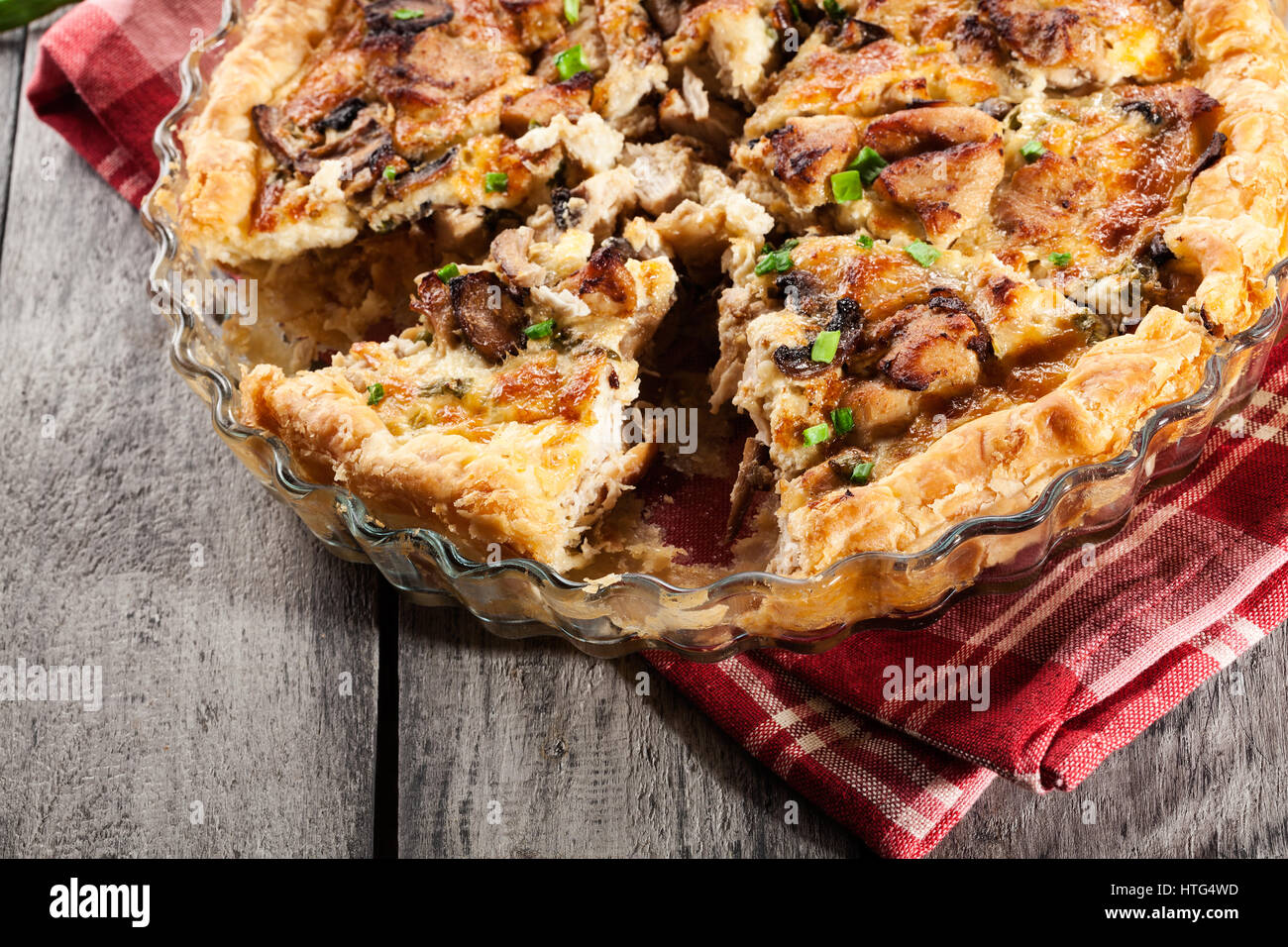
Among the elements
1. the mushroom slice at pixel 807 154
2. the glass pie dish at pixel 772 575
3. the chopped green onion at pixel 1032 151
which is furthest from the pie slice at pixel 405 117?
the chopped green onion at pixel 1032 151

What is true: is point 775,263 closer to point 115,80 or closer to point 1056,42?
point 1056,42

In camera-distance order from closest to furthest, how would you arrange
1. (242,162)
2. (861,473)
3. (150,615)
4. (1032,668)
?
(861,473) < (1032,668) < (150,615) < (242,162)

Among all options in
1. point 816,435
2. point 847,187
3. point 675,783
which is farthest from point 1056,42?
point 675,783

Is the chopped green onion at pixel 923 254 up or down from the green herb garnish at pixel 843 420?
up

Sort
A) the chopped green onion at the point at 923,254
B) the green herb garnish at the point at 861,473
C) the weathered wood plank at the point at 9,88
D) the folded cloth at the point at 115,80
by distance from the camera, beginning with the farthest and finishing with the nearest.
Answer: the weathered wood plank at the point at 9,88 < the folded cloth at the point at 115,80 < the chopped green onion at the point at 923,254 < the green herb garnish at the point at 861,473

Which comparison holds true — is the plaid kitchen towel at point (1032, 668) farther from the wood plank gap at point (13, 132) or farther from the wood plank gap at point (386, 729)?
the wood plank gap at point (13, 132)

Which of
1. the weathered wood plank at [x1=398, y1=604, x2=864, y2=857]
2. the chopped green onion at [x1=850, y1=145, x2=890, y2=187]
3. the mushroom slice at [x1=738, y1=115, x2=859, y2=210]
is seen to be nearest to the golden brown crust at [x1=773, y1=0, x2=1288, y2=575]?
the weathered wood plank at [x1=398, y1=604, x2=864, y2=857]

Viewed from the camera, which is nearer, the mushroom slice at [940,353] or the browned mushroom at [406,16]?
the mushroom slice at [940,353]

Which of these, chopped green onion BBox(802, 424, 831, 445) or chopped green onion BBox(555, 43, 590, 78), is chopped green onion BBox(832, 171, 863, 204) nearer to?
chopped green onion BBox(802, 424, 831, 445)
